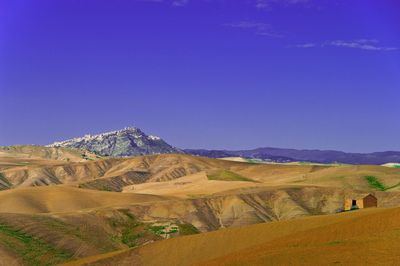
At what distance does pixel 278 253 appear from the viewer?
55156mm

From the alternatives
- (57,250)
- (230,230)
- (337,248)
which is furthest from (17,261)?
(337,248)

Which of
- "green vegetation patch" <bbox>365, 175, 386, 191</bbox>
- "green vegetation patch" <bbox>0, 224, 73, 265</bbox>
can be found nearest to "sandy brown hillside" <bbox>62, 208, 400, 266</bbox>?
"green vegetation patch" <bbox>0, 224, 73, 265</bbox>

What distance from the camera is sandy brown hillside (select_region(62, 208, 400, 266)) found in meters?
50.3

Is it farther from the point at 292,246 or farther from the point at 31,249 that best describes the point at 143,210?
the point at 292,246

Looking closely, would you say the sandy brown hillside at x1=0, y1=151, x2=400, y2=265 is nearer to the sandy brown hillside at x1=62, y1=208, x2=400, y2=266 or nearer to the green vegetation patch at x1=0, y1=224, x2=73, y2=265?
the green vegetation patch at x1=0, y1=224, x2=73, y2=265

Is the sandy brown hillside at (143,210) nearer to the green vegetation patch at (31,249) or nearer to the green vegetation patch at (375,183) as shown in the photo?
the green vegetation patch at (31,249)

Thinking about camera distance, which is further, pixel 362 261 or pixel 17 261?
pixel 17 261

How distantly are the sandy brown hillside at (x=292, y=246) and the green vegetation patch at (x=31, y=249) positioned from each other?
7.26 meters

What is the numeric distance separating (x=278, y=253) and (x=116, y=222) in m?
54.5

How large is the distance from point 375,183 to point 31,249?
378 feet

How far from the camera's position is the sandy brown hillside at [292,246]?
5031 cm

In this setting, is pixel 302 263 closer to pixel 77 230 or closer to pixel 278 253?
pixel 278 253

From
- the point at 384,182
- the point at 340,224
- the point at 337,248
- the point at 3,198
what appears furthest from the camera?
the point at 384,182

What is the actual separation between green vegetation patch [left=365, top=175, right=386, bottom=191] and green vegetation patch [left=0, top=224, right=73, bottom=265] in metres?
107
